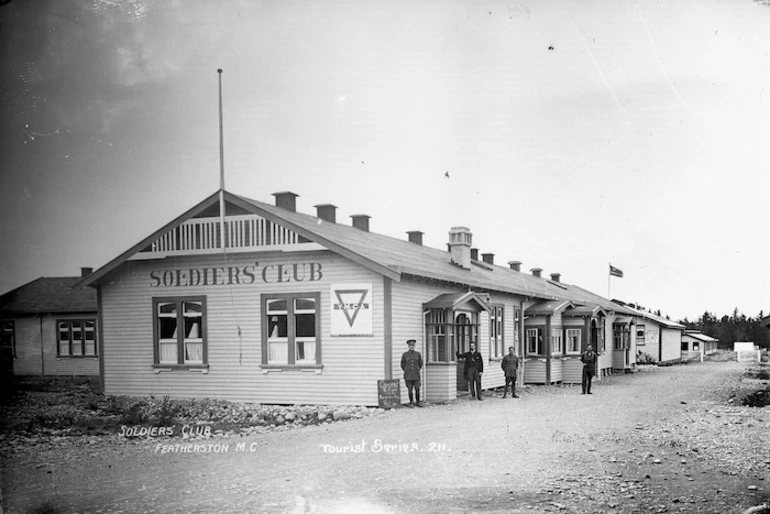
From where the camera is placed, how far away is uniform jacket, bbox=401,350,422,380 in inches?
624

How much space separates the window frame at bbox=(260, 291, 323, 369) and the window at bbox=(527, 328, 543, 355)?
11.3m

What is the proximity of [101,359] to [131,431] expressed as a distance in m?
6.36

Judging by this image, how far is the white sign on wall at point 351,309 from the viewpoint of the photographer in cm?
1598

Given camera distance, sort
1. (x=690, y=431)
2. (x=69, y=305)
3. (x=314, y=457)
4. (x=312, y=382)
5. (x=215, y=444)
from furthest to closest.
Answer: (x=69, y=305)
(x=312, y=382)
(x=690, y=431)
(x=215, y=444)
(x=314, y=457)

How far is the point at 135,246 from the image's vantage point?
56.6 feet

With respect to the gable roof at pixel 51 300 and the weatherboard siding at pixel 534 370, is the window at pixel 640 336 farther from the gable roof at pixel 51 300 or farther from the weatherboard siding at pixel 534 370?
the gable roof at pixel 51 300

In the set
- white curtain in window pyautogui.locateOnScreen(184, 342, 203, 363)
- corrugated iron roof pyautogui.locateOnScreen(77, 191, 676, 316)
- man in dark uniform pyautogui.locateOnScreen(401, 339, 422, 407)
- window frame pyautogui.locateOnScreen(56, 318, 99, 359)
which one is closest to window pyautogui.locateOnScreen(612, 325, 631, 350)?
corrugated iron roof pyautogui.locateOnScreen(77, 191, 676, 316)

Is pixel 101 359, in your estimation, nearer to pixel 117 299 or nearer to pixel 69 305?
pixel 117 299

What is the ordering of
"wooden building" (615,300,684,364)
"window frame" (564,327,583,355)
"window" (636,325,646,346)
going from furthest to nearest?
"window" (636,325,646,346)
"wooden building" (615,300,684,364)
"window frame" (564,327,583,355)

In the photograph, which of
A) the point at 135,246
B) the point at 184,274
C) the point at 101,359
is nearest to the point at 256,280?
the point at 184,274

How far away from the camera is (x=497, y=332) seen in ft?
74.3

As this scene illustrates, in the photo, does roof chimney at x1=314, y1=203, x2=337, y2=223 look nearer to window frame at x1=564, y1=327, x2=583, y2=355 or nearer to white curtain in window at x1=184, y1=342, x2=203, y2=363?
white curtain in window at x1=184, y1=342, x2=203, y2=363

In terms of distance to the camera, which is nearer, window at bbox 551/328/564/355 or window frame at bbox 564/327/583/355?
window at bbox 551/328/564/355

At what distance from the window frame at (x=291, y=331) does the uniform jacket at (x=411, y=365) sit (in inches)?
75.8
